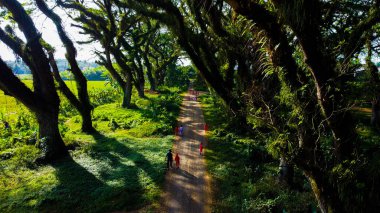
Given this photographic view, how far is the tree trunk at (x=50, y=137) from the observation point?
16.8 metres

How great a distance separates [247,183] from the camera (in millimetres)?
13109

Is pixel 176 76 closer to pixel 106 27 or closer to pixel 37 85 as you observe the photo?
pixel 106 27

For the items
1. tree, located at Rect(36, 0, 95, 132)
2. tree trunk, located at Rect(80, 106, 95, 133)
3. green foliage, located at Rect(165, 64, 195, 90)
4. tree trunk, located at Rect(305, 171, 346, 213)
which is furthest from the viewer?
green foliage, located at Rect(165, 64, 195, 90)

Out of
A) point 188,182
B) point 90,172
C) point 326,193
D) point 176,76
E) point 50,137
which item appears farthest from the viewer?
point 176,76

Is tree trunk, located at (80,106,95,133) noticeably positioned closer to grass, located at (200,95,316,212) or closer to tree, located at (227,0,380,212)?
grass, located at (200,95,316,212)

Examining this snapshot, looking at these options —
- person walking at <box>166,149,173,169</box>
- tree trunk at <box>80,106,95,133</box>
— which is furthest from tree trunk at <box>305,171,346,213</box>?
tree trunk at <box>80,106,95,133</box>

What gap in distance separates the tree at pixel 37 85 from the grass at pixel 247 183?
9.89 metres

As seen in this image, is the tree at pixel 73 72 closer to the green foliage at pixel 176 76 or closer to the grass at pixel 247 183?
the grass at pixel 247 183

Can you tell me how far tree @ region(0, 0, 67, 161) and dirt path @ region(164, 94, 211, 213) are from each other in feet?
25.6

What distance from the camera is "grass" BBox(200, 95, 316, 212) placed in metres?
10.7

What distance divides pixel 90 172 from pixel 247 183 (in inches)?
328

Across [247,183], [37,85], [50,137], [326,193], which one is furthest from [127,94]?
[326,193]

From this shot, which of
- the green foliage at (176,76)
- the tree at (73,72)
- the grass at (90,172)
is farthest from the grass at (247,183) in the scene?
the green foliage at (176,76)

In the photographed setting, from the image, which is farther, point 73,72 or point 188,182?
point 73,72
